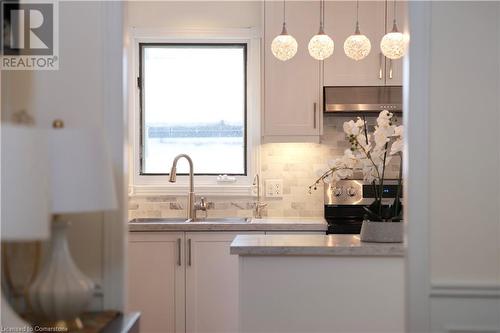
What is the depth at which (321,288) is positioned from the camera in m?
2.62

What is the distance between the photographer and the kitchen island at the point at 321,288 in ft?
8.56

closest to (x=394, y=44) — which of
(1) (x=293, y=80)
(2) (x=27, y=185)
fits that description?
(1) (x=293, y=80)

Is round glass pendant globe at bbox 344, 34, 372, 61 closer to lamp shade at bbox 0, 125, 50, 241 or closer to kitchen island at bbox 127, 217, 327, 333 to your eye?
kitchen island at bbox 127, 217, 327, 333

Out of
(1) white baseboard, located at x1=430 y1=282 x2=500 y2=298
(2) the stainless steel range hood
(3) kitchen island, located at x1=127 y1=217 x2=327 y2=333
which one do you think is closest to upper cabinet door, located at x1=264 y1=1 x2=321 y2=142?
(2) the stainless steel range hood

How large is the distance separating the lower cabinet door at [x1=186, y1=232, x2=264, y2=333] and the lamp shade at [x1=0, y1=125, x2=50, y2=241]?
2361 millimetres

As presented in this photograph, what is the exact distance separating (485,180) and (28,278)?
1.48 m

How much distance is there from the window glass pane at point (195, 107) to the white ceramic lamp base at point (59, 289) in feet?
9.46

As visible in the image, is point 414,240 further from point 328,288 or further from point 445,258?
point 328,288

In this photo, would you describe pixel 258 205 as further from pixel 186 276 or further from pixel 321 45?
pixel 321 45

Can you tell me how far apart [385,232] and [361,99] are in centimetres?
160

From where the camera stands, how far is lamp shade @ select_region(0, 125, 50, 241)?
4.97ft

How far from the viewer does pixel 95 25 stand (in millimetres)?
1941

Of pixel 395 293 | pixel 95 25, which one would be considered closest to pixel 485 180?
pixel 395 293

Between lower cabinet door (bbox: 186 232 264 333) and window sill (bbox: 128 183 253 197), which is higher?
window sill (bbox: 128 183 253 197)
